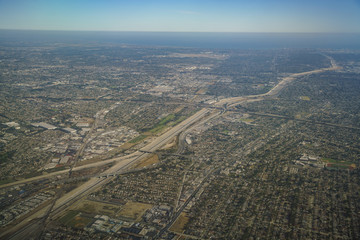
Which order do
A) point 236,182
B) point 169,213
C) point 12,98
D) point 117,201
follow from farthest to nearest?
point 12,98, point 236,182, point 117,201, point 169,213

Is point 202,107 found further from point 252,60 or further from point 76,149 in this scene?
point 252,60

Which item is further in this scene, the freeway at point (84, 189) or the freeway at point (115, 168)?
the freeway at point (115, 168)

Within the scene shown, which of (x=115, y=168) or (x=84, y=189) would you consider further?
(x=115, y=168)

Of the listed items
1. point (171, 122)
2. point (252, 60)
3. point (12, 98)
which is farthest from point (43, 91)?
point (252, 60)

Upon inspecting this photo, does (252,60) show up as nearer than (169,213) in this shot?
No

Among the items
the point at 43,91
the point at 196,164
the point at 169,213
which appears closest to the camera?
the point at 169,213

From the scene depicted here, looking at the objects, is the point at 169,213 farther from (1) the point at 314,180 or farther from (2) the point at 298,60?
(2) the point at 298,60

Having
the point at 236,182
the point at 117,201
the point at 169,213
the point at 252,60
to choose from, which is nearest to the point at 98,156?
the point at 117,201

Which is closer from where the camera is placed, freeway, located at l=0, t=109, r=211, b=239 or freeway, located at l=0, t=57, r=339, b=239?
freeway, located at l=0, t=109, r=211, b=239

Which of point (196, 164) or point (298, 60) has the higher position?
point (298, 60)

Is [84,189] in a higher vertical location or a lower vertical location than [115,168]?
lower
